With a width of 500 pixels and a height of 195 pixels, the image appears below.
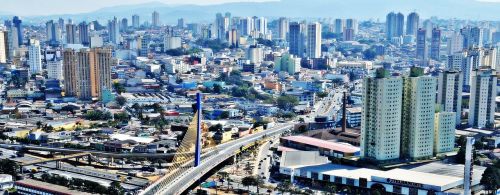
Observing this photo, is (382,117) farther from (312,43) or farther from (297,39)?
(297,39)

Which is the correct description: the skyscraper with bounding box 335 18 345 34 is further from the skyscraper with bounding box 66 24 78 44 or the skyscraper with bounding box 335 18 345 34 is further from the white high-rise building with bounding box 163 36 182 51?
the skyscraper with bounding box 66 24 78 44

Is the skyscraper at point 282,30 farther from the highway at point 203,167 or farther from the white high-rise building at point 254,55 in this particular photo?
the highway at point 203,167

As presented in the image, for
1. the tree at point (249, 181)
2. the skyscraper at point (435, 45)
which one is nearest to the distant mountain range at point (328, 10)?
Answer: the skyscraper at point (435, 45)

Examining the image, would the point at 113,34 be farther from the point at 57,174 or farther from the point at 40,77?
the point at 57,174

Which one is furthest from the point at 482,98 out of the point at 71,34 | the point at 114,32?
the point at 114,32

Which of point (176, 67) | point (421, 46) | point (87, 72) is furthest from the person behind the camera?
point (421, 46)

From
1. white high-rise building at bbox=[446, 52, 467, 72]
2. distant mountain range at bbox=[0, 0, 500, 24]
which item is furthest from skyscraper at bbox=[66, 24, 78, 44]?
distant mountain range at bbox=[0, 0, 500, 24]

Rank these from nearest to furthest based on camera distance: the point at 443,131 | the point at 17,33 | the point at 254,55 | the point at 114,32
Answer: the point at 443,131 < the point at 254,55 < the point at 17,33 < the point at 114,32
